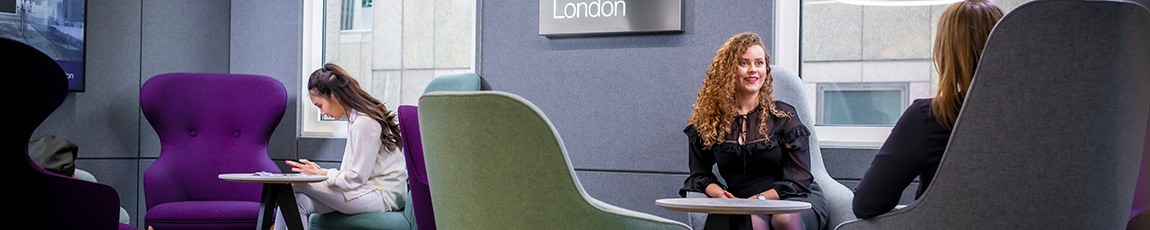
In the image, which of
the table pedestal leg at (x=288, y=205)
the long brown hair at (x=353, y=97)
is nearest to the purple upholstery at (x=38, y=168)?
the table pedestal leg at (x=288, y=205)

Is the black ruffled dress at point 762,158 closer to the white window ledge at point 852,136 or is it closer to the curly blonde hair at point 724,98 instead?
the curly blonde hair at point 724,98

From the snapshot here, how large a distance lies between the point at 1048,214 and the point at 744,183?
4.87ft

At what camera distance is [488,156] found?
2.16 metres

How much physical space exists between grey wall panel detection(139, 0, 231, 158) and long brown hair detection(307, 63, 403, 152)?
4.66ft

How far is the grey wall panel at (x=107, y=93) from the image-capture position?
4.92 metres

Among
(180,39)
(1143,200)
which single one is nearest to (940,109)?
(1143,200)

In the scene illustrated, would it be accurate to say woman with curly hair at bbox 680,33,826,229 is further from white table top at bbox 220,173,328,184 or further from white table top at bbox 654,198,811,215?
white table top at bbox 220,173,328,184

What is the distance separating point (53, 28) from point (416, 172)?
244cm

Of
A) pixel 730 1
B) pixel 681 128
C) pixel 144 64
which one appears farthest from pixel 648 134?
pixel 144 64

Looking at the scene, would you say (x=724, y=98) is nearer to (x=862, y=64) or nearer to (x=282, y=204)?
(x=862, y=64)

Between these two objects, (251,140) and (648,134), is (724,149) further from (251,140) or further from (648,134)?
(251,140)

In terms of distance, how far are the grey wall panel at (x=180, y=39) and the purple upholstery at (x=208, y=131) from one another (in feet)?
1.22

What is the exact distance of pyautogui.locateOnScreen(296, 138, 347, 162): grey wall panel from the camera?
5.04 metres

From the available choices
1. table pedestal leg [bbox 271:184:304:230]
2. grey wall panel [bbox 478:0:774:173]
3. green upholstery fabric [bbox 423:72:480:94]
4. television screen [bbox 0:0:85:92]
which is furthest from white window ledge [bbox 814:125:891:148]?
television screen [bbox 0:0:85:92]
